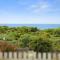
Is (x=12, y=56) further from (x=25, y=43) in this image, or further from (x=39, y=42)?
(x=25, y=43)

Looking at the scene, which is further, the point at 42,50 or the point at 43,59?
the point at 42,50

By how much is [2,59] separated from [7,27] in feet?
47.0

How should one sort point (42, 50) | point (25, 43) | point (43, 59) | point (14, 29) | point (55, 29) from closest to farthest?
point (43, 59) < point (42, 50) < point (25, 43) < point (55, 29) < point (14, 29)

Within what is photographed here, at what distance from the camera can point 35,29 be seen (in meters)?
19.7

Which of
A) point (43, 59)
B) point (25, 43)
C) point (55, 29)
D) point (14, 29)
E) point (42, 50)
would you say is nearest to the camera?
point (43, 59)

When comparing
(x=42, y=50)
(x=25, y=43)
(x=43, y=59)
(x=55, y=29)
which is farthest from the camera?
(x=55, y=29)

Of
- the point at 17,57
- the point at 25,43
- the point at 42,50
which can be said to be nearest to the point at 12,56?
the point at 17,57

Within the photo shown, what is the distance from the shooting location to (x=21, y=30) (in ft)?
64.1

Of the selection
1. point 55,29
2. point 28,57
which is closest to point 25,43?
point 28,57

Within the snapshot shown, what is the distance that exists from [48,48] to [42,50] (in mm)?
257

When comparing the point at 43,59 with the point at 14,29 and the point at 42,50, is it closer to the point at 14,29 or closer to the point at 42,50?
the point at 42,50

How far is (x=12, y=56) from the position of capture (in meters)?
7.43

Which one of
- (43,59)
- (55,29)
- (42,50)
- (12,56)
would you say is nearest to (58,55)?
(43,59)

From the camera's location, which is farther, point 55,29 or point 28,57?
point 55,29
